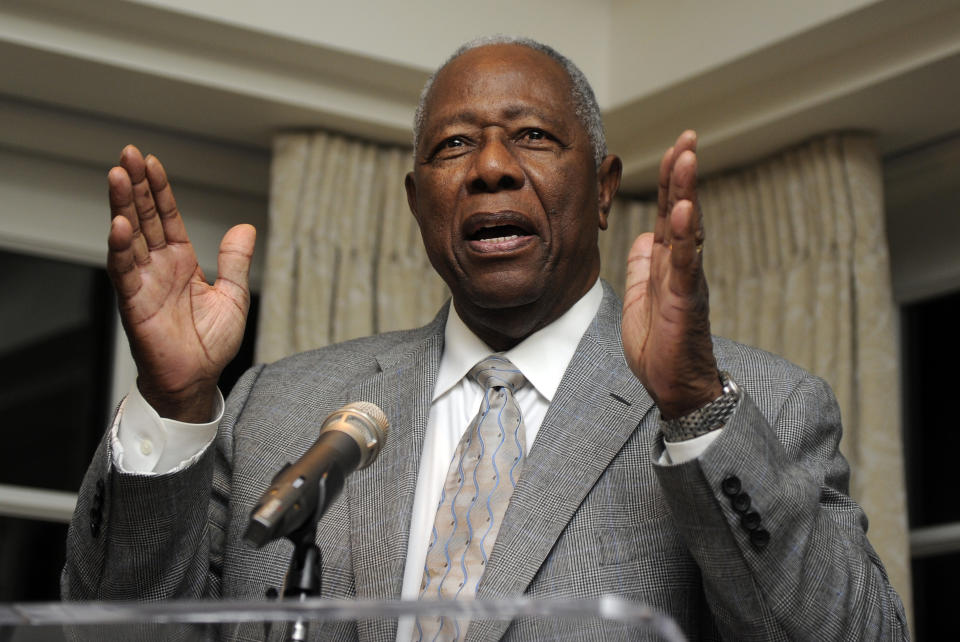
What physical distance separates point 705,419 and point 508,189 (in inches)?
25.1

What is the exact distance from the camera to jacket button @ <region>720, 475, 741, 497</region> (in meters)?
1.39

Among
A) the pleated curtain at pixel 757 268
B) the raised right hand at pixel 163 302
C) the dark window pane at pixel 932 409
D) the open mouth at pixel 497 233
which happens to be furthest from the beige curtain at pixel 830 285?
the raised right hand at pixel 163 302

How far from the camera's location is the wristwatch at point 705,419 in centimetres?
141

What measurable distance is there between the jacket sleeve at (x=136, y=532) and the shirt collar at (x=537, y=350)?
0.45 m

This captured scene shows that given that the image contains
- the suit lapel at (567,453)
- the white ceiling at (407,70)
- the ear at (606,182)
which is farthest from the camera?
the white ceiling at (407,70)

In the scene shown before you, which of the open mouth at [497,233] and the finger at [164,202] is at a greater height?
the open mouth at [497,233]

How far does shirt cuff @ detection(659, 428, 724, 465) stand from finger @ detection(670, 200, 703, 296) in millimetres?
159

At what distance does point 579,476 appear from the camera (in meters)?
1.68

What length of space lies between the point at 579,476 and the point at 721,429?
32 cm

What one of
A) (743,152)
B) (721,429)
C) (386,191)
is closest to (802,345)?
(743,152)

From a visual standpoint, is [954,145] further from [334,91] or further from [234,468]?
[234,468]

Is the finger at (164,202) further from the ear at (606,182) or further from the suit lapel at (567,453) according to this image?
the ear at (606,182)

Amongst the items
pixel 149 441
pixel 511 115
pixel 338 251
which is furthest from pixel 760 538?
pixel 338 251

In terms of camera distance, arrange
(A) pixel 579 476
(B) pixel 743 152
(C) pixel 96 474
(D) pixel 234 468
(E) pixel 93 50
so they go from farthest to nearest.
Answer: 1. (B) pixel 743 152
2. (E) pixel 93 50
3. (D) pixel 234 468
4. (A) pixel 579 476
5. (C) pixel 96 474
